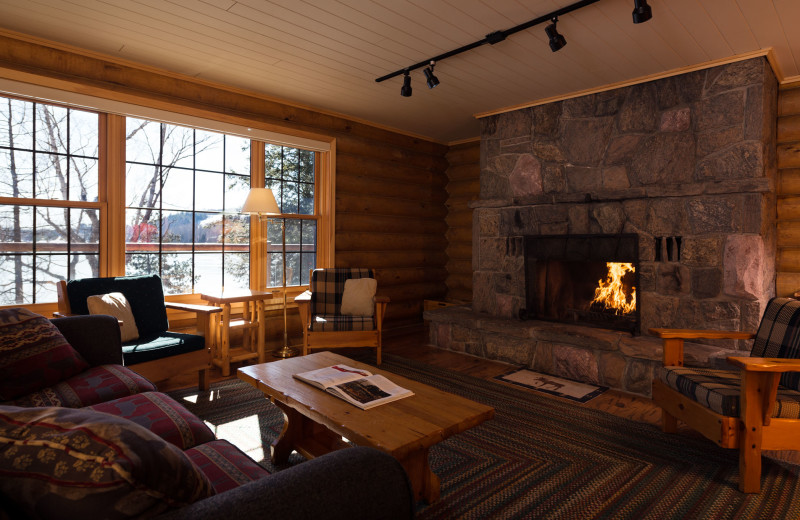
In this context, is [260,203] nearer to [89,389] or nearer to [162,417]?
[89,389]

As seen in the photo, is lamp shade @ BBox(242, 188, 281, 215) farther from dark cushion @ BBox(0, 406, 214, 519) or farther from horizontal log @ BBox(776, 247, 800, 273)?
horizontal log @ BBox(776, 247, 800, 273)

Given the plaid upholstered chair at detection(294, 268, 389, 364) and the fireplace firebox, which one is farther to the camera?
the plaid upholstered chair at detection(294, 268, 389, 364)

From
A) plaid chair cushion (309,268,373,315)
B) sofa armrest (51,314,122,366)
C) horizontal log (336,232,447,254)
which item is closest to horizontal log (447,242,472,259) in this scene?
horizontal log (336,232,447,254)

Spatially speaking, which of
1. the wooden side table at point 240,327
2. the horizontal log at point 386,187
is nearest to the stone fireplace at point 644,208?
the horizontal log at point 386,187

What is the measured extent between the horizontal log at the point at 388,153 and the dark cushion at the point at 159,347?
2.68 metres

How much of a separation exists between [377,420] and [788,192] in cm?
403

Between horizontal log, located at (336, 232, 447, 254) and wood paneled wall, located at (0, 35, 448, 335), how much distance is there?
0.04 ft

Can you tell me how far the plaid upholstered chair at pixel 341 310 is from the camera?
396 centimetres

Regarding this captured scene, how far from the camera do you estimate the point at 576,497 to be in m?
2.02

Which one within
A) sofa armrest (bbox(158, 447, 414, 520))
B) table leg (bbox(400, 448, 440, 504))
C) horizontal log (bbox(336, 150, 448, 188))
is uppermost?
horizontal log (bbox(336, 150, 448, 188))

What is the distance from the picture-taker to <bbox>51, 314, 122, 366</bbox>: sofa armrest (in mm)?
2262

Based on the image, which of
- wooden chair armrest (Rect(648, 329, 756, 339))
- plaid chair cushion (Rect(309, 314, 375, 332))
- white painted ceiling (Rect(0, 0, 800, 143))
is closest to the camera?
wooden chair armrest (Rect(648, 329, 756, 339))

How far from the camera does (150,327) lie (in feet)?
10.7

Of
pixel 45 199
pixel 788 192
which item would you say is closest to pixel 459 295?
pixel 788 192
